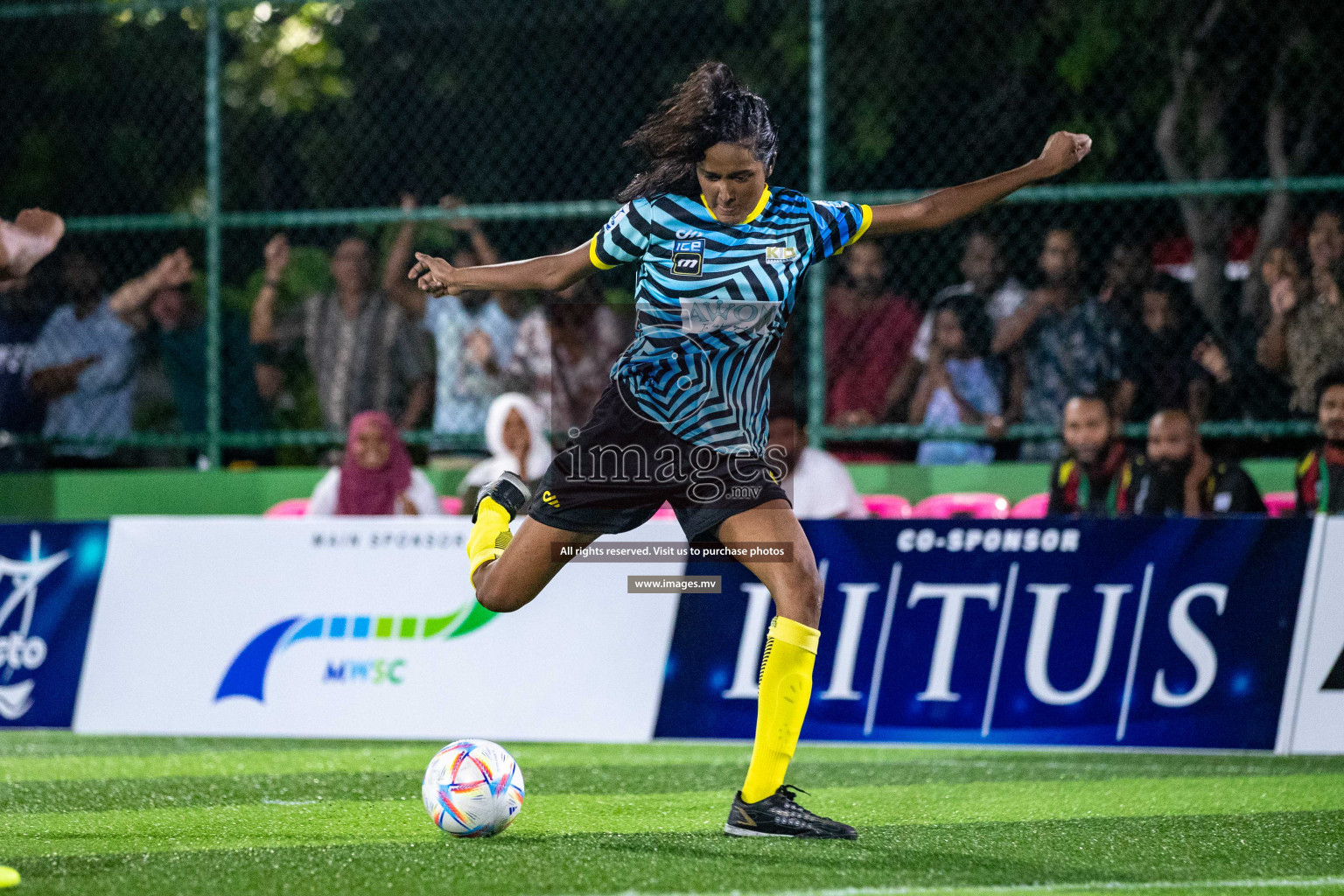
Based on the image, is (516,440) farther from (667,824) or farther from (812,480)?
(667,824)

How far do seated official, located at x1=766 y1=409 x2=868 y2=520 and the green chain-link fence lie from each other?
0.37 metres

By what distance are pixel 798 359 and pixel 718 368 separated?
524cm

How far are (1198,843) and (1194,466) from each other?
412 centimetres

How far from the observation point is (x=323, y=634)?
941 cm

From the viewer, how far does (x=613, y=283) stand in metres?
13.2

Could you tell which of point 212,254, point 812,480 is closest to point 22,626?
point 212,254

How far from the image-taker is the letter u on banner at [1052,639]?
8.52m

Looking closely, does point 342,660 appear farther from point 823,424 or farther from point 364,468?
point 823,424

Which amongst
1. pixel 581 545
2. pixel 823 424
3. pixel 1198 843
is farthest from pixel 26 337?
pixel 1198 843

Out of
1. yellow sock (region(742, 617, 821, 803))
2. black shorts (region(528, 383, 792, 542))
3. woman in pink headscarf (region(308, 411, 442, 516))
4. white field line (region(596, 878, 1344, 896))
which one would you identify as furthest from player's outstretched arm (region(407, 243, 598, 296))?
woman in pink headscarf (region(308, 411, 442, 516))

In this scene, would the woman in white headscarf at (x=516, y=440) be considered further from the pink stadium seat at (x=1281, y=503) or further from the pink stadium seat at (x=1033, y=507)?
the pink stadium seat at (x=1281, y=503)

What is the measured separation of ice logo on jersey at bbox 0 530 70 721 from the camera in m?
9.67

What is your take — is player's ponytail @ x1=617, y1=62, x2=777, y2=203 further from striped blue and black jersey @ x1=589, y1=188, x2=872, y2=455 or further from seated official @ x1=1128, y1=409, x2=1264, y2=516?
seated official @ x1=1128, y1=409, x2=1264, y2=516

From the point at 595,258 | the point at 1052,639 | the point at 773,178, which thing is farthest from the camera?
the point at 773,178
